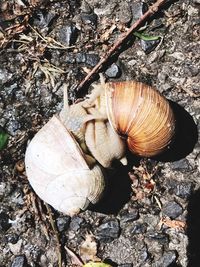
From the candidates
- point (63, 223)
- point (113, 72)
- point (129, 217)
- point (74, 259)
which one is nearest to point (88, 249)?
point (74, 259)

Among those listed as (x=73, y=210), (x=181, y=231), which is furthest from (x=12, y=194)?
(x=181, y=231)

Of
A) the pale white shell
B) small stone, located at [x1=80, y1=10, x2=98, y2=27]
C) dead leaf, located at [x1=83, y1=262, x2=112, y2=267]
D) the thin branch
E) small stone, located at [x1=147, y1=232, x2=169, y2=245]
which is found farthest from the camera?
small stone, located at [x1=80, y1=10, x2=98, y2=27]

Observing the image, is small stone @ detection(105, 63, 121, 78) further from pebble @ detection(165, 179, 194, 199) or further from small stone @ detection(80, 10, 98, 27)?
pebble @ detection(165, 179, 194, 199)

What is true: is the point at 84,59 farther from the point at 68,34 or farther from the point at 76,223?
the point at 76,223

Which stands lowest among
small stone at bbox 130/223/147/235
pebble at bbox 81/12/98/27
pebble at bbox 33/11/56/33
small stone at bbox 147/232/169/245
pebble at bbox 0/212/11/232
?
small stone at bbox 147/232/169/245

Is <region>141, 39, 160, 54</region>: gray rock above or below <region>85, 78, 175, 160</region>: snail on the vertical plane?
above

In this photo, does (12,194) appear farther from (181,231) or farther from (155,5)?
(155,5)

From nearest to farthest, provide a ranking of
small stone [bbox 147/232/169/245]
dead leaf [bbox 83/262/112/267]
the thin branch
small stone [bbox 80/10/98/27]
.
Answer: dead leaf [bbox 83/262/112/267] → small stone [bbox 147/232/169/245] → the thin branch → small stone [bbox 80/10/98/27]

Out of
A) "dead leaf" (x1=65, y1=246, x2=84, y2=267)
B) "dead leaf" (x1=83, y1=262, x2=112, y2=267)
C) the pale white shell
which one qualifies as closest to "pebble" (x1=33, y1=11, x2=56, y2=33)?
the pale white shell
